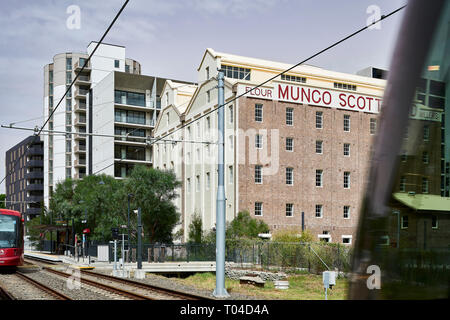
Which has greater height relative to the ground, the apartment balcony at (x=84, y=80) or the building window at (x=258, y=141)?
the apartment balcony at (x=84, y=80)

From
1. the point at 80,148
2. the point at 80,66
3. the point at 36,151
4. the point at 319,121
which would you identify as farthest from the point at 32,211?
the point at 319,121

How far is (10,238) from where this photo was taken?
26984 millimetres

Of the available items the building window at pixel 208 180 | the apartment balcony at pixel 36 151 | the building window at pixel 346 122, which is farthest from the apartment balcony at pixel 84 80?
the building window at pixel 346 122

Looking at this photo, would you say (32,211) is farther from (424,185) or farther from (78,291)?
(424,185)

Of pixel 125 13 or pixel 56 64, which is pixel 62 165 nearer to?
pixel 56 64

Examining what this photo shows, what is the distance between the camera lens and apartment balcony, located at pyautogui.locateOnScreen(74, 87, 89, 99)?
294 feet

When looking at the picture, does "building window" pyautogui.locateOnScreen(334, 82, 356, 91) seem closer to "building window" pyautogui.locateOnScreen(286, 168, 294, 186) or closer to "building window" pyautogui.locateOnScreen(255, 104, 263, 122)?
"building window" pyautogui.locateOnScreen(255, 104, 263, 122)

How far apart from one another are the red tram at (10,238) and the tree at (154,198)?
58.8 feet

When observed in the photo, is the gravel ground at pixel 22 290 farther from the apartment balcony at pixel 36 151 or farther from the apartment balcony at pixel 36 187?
the apartment balcony at pixel 36 151

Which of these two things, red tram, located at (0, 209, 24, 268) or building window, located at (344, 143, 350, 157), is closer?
red tram, located at (0, 209, 24, 268)

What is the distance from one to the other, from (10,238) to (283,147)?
28.9 metres

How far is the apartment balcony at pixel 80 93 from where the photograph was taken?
89688mm

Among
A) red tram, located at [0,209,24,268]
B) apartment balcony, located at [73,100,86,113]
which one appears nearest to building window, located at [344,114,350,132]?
red tram, located at [0,209,24,268]

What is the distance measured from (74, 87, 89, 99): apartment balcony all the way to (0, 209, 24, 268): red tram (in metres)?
65.1
